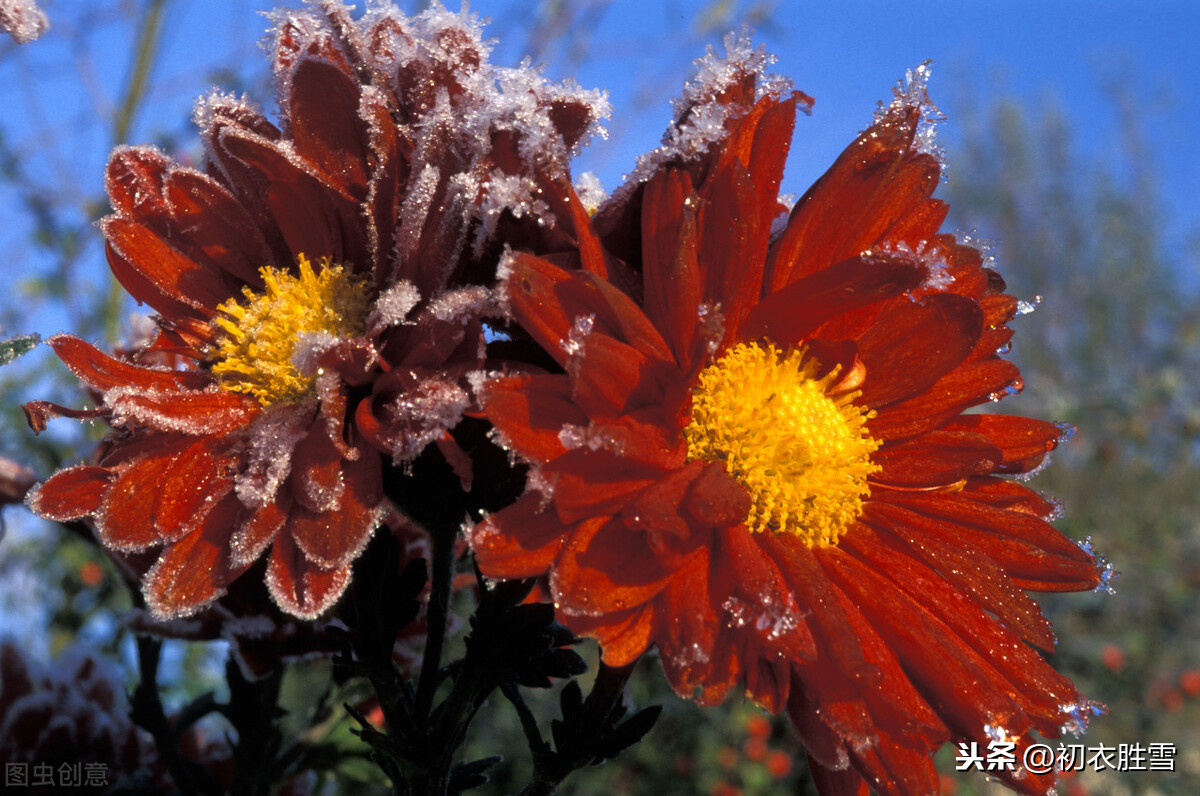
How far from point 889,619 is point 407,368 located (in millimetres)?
455

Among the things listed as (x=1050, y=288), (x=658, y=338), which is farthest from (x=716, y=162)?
(x=1050, y=288)

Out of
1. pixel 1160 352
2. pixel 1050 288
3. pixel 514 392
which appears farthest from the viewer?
pixel 1050 288

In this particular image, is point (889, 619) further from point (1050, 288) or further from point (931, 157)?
point (1050, 288)

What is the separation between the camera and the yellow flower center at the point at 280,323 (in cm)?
78

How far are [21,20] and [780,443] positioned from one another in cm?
79

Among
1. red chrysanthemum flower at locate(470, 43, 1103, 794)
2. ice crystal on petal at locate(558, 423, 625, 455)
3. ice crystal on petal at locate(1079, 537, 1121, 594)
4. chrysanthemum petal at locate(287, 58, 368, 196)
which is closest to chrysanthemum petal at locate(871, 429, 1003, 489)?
red chrysanthemum flower at locate(470, 43, 1103, 794)

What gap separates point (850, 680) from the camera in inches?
26.9

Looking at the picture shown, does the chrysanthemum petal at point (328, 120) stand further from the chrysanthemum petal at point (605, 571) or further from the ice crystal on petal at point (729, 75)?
the chrysanthemum petal at point (605, 571)

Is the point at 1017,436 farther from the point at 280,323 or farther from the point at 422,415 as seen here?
the point at 280,323

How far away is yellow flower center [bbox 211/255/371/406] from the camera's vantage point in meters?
0.78

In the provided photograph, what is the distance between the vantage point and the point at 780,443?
81 cm

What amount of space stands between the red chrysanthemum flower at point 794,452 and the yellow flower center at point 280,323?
9.1 inches

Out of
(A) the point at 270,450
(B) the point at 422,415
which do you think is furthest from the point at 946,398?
(A) the point at 270,450

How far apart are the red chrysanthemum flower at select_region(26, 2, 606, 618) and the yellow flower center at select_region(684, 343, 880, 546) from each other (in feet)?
0.76
